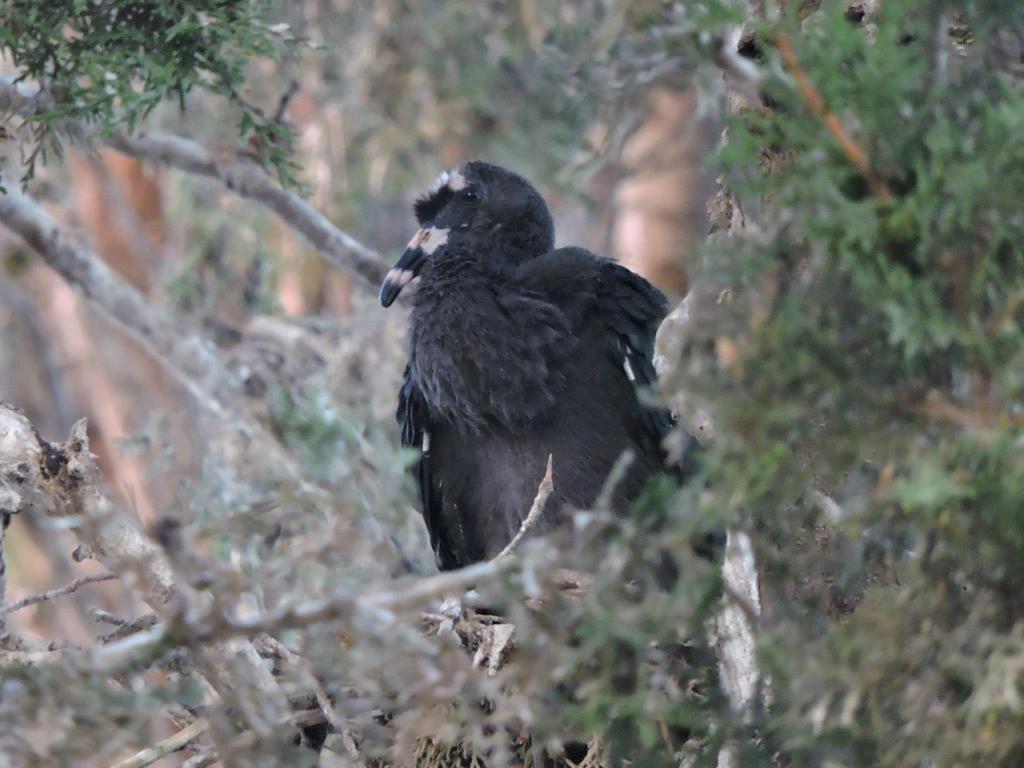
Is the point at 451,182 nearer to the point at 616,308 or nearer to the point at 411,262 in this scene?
the point at 411,262

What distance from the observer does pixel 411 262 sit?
4109 mm

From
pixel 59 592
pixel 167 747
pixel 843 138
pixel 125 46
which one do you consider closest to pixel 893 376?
pixel 843 138

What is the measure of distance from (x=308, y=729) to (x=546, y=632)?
1290mm

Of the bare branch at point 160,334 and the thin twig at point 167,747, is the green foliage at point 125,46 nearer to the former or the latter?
the thin twig at point 167,747

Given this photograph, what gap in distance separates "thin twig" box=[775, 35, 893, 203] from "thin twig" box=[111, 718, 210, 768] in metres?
1.61

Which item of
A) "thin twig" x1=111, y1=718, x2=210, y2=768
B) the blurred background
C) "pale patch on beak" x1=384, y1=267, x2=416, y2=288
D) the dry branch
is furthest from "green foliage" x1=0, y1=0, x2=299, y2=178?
the blurred background

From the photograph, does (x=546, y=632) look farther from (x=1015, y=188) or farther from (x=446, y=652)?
(x=1015, y=188)

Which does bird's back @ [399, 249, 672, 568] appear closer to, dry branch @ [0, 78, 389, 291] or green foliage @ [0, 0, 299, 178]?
green foliage @ [0, 0, 299, 178]

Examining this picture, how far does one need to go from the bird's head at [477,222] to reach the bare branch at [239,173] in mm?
555

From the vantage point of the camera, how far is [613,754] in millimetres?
2168

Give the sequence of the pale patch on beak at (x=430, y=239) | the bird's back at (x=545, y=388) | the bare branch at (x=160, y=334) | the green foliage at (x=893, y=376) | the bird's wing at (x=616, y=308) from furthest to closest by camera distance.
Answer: the bare branch at (x=160, y=334)
the pale patch on beak at (x=430, y=239)
the bird's wing at (x=616, y=308)
the bird's back at (x=545, y=388)
the green foliage at (x=893, y=376)

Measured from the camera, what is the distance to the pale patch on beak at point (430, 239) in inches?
163

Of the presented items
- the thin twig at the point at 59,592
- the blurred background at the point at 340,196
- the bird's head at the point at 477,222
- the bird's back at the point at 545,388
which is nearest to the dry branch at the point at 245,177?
the blurred background at the point at 340,196

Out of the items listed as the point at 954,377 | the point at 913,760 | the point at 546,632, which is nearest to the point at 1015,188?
the point at 954,377
